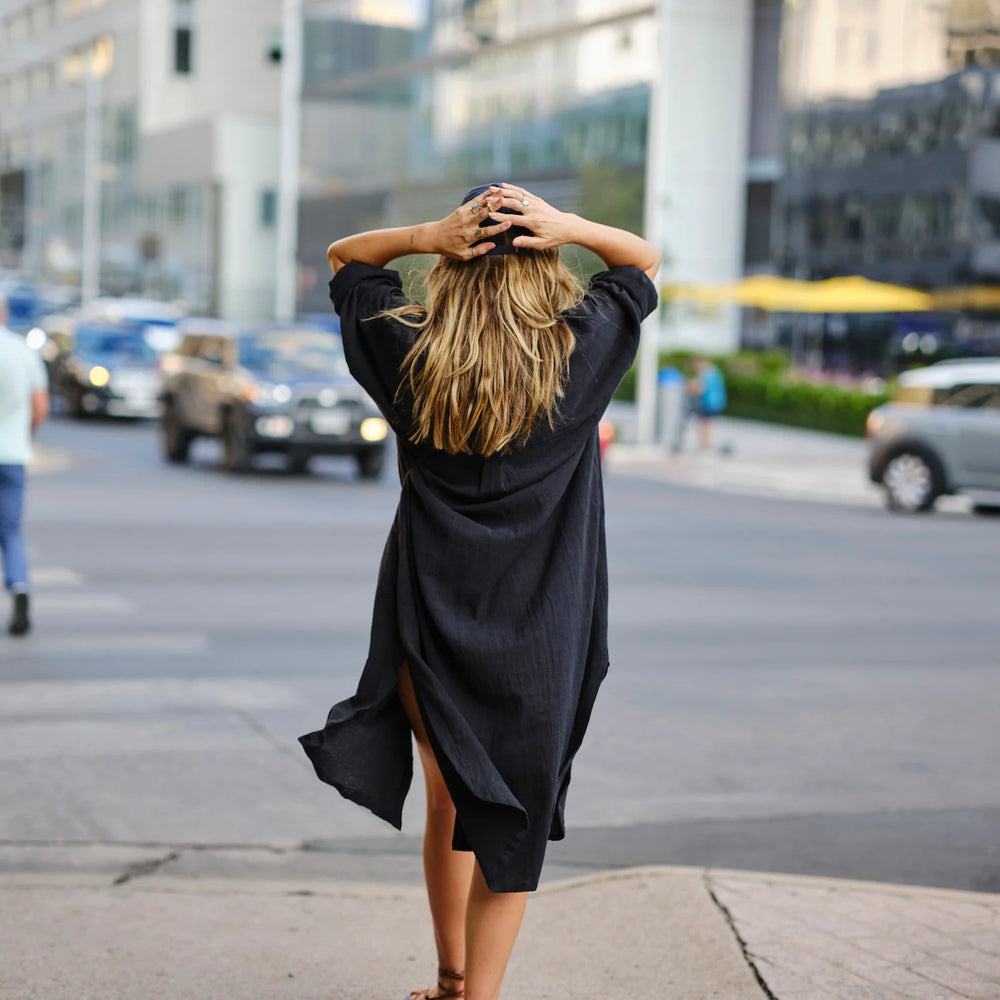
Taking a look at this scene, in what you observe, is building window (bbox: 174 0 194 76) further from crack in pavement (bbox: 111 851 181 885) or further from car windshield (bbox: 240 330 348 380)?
crack in pavement (bbox: 111 851 181 885)

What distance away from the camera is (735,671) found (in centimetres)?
877

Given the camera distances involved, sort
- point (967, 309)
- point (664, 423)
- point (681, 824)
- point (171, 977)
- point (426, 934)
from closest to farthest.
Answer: point (171, 977) → point (426, 934) → point (681, 824) → point (664, 423) → point (967, 309)

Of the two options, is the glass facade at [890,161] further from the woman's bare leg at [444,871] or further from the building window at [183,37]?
the building window at [183,37]

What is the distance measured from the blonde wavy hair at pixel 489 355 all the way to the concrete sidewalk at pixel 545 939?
4.92 feet

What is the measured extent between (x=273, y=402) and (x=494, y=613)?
16.9m

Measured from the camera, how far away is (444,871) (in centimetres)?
354

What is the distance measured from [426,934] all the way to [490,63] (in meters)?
42.1

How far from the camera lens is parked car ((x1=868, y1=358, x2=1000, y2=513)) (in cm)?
1845

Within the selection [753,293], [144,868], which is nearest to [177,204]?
[753,293]

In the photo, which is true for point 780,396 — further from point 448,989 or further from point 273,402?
point 448,989

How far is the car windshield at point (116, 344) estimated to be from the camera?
96.1 ft

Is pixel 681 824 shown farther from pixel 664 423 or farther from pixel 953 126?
pixel 953 126

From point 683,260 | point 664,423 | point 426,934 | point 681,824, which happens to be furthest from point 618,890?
point 683,260

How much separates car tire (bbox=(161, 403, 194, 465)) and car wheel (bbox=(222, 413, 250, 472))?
48.9 inches
